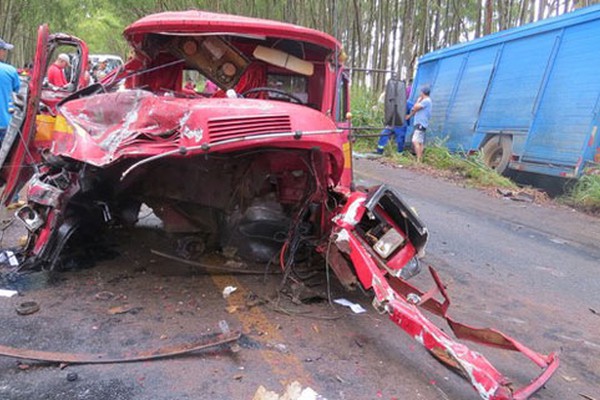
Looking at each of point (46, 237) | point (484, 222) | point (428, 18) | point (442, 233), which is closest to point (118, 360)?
point (46, 237)

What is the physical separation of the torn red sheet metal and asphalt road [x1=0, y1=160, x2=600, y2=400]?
0.31 meters

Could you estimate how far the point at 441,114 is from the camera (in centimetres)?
1223

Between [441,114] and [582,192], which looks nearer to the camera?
[582,192]

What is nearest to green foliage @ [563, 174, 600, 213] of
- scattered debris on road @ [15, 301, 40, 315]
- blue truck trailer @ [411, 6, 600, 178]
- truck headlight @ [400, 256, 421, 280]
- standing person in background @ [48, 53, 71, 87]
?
blue truck trailer @ [411, 6, 600, 178]

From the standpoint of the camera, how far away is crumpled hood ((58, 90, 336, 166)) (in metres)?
2.72

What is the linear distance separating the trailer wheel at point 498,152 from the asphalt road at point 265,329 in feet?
15.5

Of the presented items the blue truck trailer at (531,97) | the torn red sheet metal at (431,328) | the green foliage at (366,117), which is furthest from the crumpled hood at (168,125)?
the green foliage at (366,117)

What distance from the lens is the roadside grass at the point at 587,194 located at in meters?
7.44

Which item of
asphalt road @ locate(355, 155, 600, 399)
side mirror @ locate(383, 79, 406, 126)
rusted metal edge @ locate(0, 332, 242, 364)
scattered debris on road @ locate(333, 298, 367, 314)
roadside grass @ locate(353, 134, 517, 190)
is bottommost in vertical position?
asphalt road @ locate(355, 155, 600, 399)

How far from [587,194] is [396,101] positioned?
5.08 m

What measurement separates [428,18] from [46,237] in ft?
57.3

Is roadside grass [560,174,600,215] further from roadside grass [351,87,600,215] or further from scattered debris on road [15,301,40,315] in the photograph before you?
scattered debris on road [15,301,40,315]

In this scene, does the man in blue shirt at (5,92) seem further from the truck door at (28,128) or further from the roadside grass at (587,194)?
the roadside grass at (587,194)

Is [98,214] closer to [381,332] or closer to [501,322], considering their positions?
[381,332]
